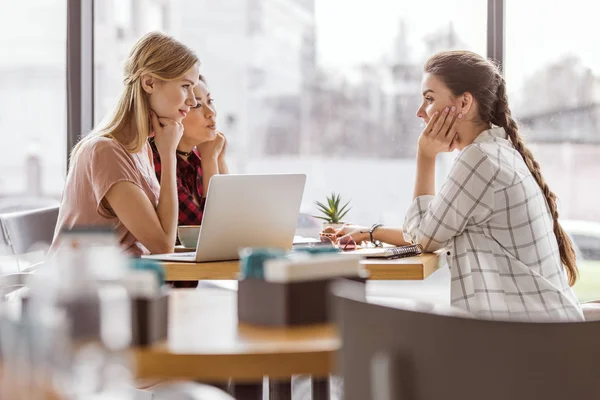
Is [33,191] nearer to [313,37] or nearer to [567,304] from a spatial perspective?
[313,37]

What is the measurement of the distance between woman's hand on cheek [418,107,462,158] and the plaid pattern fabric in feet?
0.75

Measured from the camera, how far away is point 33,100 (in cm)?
399

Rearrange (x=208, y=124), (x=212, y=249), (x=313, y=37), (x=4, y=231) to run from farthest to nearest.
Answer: (x=313, y=37)
(x=208, y=124)
(x=4, y=231)
(x=212, y=249)

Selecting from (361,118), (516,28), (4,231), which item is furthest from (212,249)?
(516,28)

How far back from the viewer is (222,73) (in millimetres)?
3916

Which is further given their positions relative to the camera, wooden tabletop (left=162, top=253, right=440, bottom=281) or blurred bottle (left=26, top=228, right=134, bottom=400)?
wooden tabletop (left=162, top=253, right=440, bottom=281)

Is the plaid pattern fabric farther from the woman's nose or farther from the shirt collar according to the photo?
the woman's nose

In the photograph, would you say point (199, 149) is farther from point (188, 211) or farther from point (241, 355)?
point (241, 355)

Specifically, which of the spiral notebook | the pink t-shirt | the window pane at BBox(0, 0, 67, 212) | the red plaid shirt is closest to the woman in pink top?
the pink t-shirt

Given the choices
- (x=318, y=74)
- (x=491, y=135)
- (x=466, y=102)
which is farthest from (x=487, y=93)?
(x=318, y=74)

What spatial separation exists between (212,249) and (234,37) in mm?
1898

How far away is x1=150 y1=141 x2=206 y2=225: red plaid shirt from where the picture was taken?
2.94 m

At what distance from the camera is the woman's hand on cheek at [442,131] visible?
2.61 meters

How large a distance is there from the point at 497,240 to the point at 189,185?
1.26 metres
